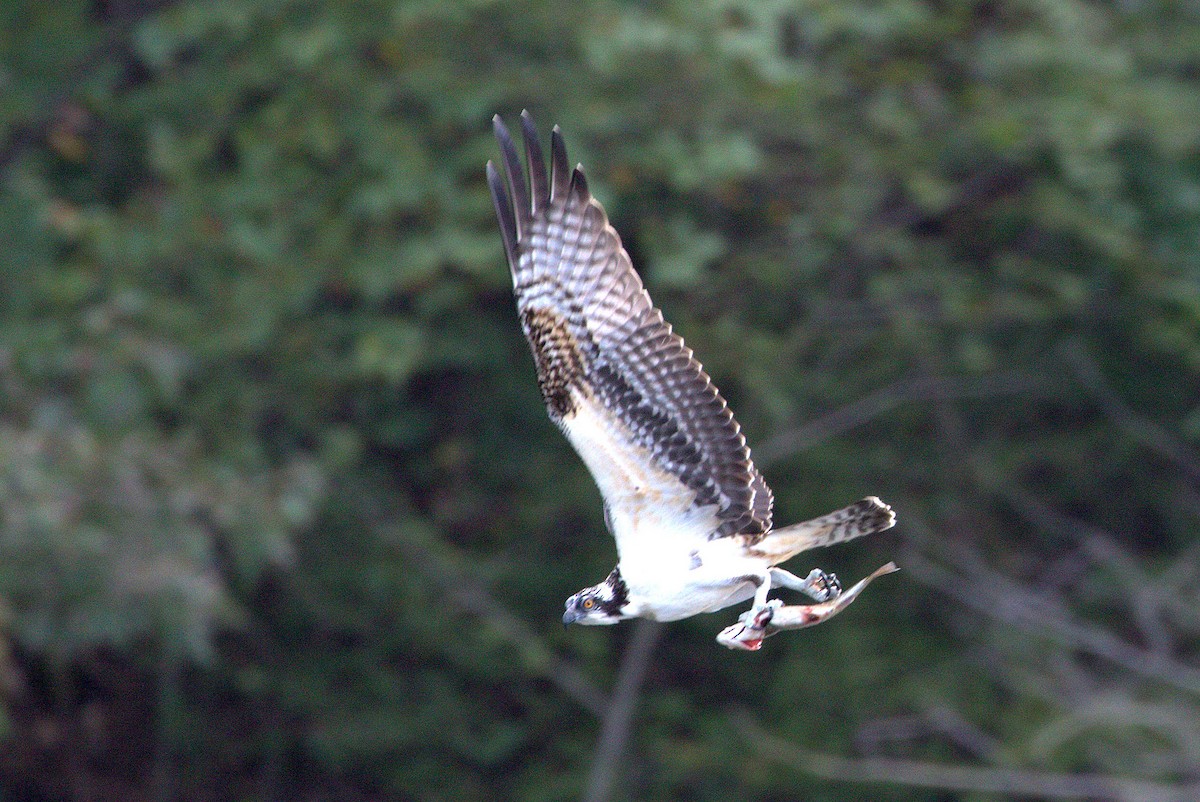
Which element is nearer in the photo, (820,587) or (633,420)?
(820,587)

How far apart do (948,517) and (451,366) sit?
2.78m

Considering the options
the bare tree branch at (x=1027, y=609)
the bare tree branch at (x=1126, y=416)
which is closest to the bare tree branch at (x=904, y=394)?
the bare tree branch at (x=1126, y=416)

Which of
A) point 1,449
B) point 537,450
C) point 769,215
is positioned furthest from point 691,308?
point 1,449

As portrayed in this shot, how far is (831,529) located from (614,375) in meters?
0.66

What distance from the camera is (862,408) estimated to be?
987 cm

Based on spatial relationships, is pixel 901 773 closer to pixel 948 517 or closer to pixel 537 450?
pixel 948 517

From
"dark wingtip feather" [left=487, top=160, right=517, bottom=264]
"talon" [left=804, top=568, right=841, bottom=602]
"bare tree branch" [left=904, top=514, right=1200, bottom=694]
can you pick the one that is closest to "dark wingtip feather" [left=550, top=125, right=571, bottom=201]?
"dark wingtip feather" [left=487, top=160, right=517, bottom=264]

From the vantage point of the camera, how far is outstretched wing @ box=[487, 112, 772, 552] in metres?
4.61

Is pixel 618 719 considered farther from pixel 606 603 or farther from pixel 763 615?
pixel 763 615

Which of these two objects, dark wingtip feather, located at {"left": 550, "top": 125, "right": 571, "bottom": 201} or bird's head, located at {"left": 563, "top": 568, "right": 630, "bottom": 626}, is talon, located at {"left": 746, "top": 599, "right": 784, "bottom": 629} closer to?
bird's head, located at {"left": 563, "top": 568, "right": 630, "bottom": 626}

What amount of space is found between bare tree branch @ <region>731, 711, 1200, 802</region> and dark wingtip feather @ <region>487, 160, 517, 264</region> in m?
5.06

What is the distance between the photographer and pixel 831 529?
4.49 meters

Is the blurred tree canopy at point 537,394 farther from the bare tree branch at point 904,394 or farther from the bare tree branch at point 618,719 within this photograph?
the bare tree branch at point 618,719

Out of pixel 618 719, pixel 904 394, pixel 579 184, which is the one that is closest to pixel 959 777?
pixel 618 719
